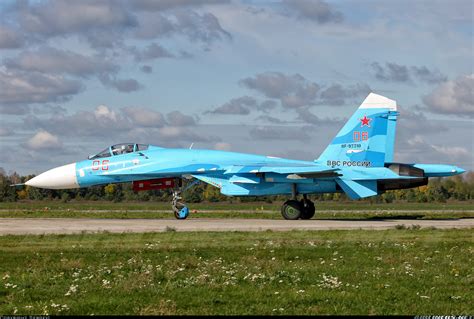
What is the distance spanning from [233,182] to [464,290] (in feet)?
69.9

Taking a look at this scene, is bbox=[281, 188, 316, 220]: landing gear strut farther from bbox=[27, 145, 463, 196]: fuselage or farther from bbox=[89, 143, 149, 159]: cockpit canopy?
bbox=[89, 143, 149, 159]: cockpit canopy

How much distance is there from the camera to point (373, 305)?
10.5 meters

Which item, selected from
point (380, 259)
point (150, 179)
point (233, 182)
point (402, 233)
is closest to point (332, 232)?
point (402, 233)

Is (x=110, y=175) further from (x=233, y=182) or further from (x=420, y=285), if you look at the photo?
(x=420, y=285)

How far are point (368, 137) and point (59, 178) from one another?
44.6 ft

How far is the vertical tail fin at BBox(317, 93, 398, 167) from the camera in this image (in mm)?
33125

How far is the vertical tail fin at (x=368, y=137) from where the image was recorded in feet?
109

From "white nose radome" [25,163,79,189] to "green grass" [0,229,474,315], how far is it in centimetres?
1183

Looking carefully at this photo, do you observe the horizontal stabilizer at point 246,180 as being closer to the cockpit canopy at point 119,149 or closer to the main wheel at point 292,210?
the main wheel at point 292,210

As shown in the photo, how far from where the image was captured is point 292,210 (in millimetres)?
32844

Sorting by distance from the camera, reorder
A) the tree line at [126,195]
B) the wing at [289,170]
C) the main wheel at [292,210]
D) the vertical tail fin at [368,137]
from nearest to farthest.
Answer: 1. the wing at [289,170]
2. the main wheel at [292,210]
3. the vertical tail fin at [368,137]
4. the tree line at [126,195]

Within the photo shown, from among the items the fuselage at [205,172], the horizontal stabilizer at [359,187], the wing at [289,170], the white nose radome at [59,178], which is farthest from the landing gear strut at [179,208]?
the horizontal stabilizer at [359,187]

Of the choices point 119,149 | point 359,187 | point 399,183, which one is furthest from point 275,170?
point 119,149

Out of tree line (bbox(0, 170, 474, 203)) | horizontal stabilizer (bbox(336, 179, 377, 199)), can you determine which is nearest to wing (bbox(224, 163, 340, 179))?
horizontal stabilizer (bbox(336, 179, 377, 199))
